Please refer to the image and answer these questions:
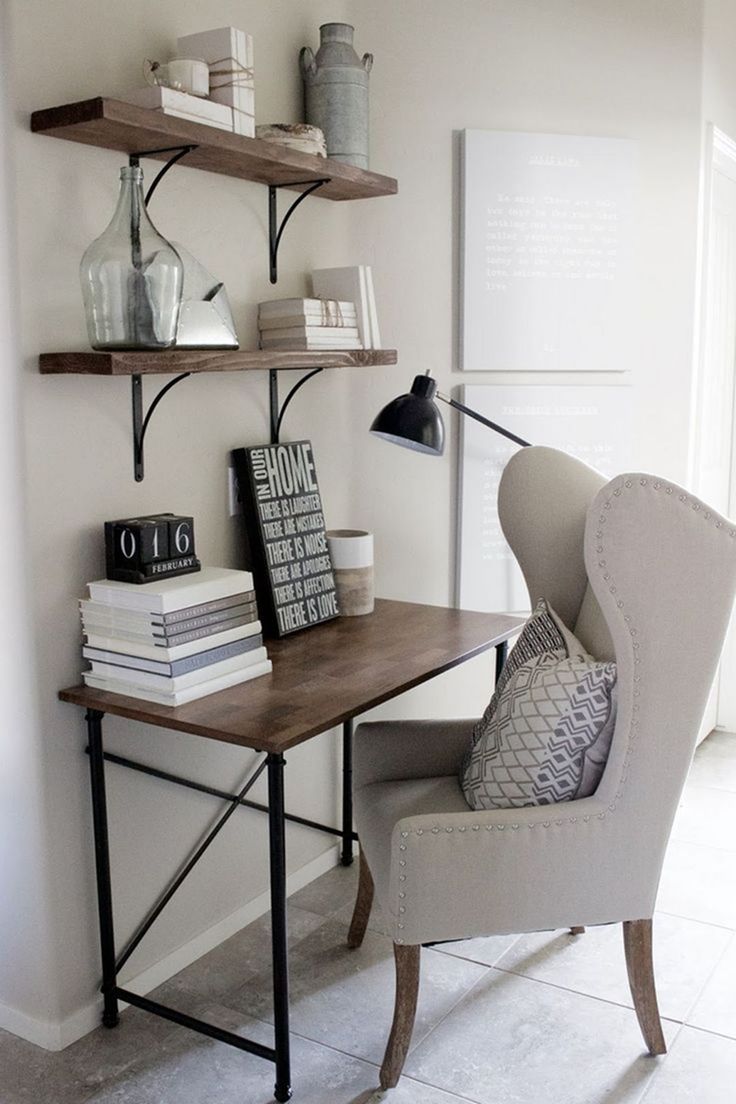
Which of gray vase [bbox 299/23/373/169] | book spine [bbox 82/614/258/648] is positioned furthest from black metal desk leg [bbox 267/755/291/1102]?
gray vase [bbox 299/23/373/169]

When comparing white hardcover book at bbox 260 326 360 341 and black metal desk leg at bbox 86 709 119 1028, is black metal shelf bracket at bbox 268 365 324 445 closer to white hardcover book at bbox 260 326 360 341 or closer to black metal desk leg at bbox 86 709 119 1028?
white hardcover book at bbox 260 326 360 341

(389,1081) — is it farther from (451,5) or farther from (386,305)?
(451,5)

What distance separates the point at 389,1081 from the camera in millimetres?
2008


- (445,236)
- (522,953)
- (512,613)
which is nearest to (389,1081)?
(522,953)

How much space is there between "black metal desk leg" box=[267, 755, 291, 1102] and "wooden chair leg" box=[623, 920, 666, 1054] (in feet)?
2.12

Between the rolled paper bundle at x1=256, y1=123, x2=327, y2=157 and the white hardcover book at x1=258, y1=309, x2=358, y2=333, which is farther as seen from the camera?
the white hardcover book at x1=258, y1=309, x2=358, y2=333

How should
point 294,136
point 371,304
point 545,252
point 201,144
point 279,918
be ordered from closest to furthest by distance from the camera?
point 279,918 < point 201,144 < point 294,136 < point 371,304 < point 545,252

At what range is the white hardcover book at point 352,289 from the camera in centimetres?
258

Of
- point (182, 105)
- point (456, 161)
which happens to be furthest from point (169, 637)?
point (456, 161)

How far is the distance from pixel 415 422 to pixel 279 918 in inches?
45.3

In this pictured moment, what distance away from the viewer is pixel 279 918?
1906 millimetres

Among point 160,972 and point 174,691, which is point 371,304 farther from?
point 160,972

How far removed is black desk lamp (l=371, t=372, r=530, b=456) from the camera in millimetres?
2529

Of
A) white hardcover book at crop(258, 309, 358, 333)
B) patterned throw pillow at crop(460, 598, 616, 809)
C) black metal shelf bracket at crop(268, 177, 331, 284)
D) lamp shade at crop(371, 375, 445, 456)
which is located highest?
black metal shelf bracket at crop(268, 177, 331, 284)
